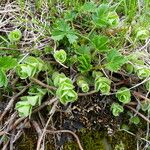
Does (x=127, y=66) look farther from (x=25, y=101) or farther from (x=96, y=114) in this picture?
(x=25, y=101)

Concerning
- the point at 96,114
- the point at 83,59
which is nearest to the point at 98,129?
the point at 96,114

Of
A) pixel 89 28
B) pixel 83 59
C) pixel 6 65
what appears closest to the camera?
pixel 6 65

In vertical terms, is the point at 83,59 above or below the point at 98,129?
above

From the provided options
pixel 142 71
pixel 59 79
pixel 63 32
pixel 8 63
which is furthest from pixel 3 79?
pixel 142 71

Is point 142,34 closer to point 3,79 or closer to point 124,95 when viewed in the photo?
point 124,95

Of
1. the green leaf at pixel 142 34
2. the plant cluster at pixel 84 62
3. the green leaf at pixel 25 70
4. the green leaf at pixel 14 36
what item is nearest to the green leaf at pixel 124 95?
the plant cluster at pixel 84 62

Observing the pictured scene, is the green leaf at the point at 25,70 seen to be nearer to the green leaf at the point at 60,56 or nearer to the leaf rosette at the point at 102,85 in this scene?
the green leaf at the point at 60,56

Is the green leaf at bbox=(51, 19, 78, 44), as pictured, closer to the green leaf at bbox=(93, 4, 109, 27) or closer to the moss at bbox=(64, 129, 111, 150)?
the green leaf at bbox=(93, 4, 109, 27)
